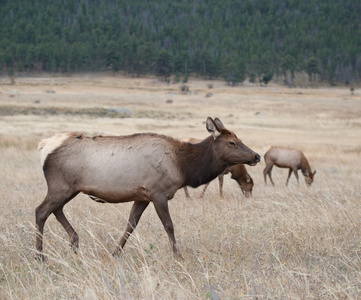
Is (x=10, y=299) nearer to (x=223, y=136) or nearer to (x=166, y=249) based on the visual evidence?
(x=166, y=249)

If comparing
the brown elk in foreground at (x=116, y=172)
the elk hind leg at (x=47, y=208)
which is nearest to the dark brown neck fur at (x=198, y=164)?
the brown elk in foreground at (x=116, y=172)

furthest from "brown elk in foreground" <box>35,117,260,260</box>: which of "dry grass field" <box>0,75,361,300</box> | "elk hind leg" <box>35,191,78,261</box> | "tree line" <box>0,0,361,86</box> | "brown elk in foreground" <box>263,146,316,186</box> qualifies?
"tree line" <box>0,0,361,86</box>

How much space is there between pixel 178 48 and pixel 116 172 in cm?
16906

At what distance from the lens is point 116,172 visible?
20.4 feet

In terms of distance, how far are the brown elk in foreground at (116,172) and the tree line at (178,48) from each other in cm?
11675

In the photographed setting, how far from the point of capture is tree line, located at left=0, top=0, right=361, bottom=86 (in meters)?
135

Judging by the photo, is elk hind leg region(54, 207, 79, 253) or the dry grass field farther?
elk hind leg region(54, 207, 79, 253)

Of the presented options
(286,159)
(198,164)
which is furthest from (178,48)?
(198,164)

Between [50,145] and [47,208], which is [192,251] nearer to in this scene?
[47,208]

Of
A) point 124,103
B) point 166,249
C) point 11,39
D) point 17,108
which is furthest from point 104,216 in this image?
point 11,39

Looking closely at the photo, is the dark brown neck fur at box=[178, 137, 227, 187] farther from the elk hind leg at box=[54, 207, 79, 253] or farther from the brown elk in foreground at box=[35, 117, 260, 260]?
the elk hind leg at box=[54, 207, 79, 253]

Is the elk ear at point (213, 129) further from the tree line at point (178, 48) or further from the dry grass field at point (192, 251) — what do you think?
the tree line at point (178, 48)

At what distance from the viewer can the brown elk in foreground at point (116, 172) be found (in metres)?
6.14

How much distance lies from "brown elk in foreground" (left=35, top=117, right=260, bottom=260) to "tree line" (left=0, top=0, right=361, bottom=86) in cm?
11675
